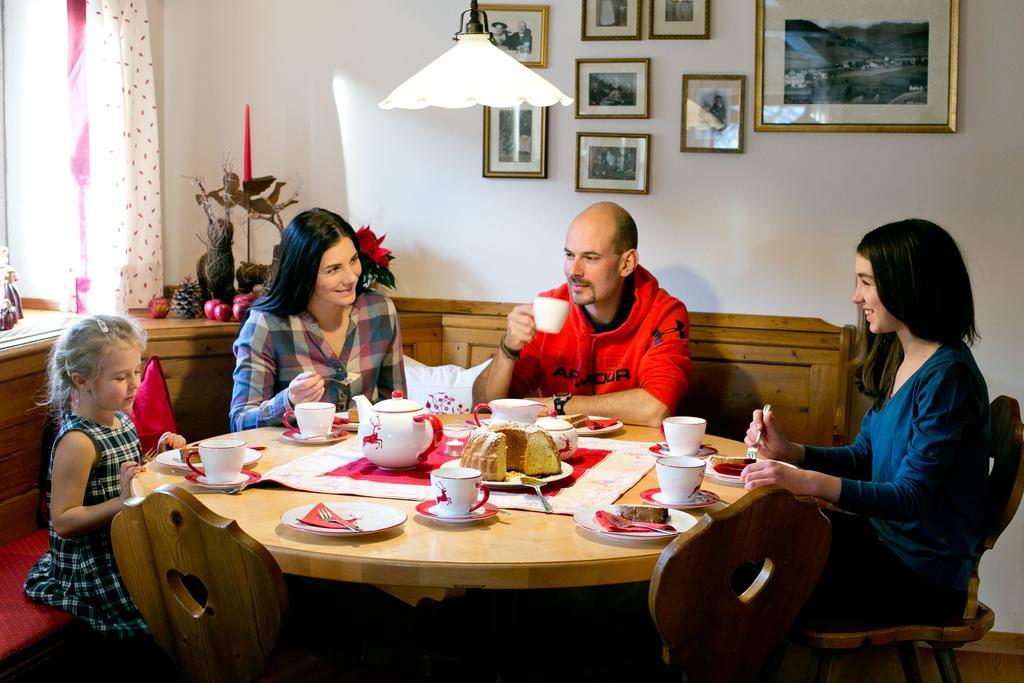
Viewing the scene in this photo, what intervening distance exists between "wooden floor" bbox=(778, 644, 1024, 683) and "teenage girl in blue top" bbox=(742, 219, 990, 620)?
107cm

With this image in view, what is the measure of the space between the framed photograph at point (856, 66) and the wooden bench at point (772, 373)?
0.67 m

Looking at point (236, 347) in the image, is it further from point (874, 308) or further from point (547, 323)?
point (874, 308)

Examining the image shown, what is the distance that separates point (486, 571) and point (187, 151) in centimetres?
279

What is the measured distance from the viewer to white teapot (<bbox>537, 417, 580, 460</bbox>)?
2.15 meters

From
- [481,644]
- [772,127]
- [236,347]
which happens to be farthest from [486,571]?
[772,127]

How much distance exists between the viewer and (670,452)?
2.24 meters

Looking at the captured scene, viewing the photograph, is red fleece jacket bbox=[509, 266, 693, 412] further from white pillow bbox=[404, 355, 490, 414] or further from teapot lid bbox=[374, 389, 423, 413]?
teapot lid bbox=[374, 389, 423, 413]

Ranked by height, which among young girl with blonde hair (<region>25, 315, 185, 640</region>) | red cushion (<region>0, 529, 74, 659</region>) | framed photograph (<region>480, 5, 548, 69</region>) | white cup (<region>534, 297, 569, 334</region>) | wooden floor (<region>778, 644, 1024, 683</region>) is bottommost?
wooden floor (<region>778, 644, 1024, 683</region>)

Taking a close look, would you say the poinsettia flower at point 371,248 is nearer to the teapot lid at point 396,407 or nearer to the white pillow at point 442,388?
the white pillow at point 442,388

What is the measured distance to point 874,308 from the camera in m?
2.15

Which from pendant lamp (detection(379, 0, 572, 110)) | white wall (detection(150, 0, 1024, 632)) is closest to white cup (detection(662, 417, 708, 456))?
pendant lamp (detection(379, 0, 572, 110))

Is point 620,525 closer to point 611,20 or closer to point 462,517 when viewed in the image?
point 462,517

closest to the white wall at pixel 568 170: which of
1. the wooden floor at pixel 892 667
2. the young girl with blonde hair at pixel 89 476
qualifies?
the wooden floor at pixel 892 667

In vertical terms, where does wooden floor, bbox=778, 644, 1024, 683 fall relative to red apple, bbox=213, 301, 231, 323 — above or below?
below
